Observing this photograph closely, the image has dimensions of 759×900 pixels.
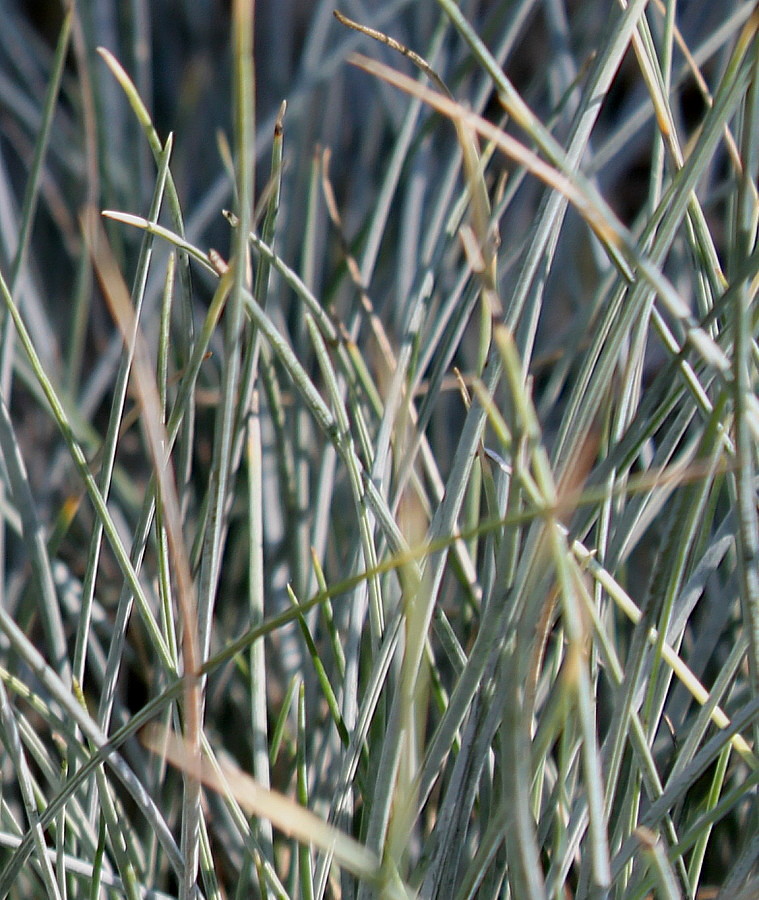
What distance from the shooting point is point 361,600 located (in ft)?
0.88

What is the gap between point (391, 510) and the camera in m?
0.28

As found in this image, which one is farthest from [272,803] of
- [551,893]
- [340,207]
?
[340,207]

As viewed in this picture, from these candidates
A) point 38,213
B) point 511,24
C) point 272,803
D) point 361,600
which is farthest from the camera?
point 38,213

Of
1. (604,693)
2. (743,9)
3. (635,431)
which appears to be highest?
(743,9)

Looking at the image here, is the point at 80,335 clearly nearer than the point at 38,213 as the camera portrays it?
Yes

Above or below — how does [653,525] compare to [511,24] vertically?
below

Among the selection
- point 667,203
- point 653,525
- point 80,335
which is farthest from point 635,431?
point 80,335

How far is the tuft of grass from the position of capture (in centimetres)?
18

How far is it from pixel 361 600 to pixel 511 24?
0.84 feet

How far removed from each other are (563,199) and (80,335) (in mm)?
294

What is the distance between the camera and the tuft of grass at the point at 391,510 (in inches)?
7.1

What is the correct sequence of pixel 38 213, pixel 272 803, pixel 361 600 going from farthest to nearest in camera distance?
pixel 38 213 < pixel 361 600 < pixel 272 803

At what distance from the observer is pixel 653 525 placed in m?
0.39

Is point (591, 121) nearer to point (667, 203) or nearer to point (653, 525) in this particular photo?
point (667, 203)
